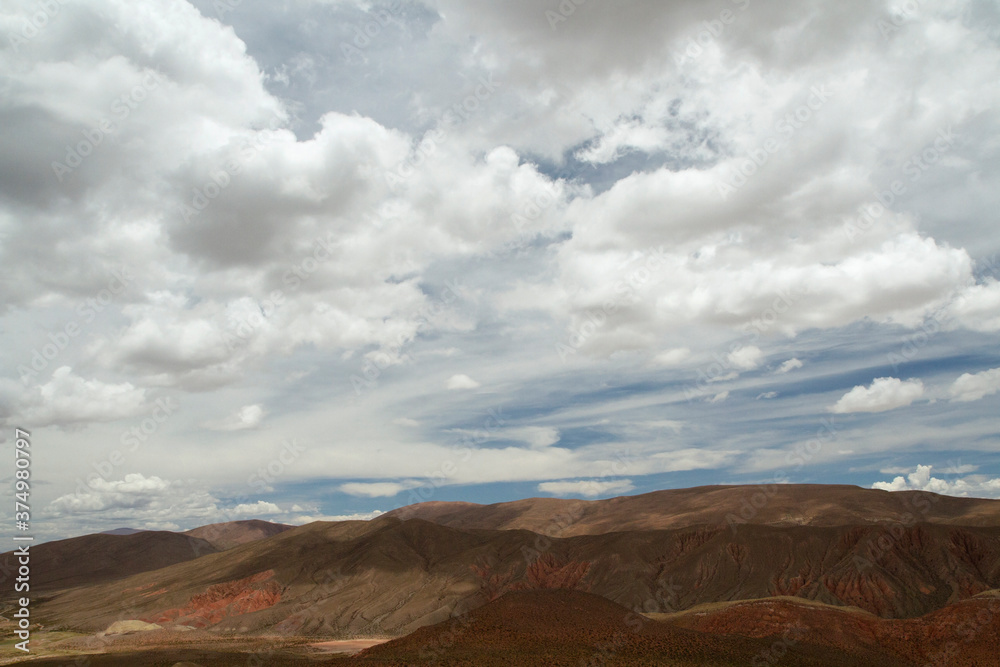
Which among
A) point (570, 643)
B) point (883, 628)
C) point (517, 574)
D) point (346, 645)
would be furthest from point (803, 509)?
point (570, 643)

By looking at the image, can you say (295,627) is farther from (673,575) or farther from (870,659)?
(870,659)

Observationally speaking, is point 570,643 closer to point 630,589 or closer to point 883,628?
point 883,628

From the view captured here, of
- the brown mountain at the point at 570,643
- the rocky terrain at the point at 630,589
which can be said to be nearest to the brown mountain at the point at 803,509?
the rocky terrain at the point at 630,589

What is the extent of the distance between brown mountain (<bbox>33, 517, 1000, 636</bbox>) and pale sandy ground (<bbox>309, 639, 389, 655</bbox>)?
1613cm

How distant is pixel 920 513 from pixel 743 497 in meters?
39.4

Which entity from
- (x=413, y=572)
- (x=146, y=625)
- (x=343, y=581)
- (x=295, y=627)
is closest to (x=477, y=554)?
(x=413, y=572)

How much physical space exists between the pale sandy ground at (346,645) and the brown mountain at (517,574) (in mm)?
16131

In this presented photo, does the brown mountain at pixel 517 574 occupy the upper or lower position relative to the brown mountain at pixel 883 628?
lower

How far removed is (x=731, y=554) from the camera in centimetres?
11125

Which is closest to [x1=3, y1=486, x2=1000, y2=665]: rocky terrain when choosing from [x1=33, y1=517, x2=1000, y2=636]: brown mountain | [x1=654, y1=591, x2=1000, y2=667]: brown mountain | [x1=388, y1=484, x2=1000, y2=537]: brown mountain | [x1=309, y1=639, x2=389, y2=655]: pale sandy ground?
[x1=654, y1=591, x2=1000, y2=667]: brown mountain

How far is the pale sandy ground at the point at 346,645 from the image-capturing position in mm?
77738

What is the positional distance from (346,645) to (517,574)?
151 ft

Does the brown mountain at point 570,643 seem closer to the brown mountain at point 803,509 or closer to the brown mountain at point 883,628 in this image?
the brown mountain at point 883,628

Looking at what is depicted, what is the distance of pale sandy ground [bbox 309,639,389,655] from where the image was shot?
77.7 meters
